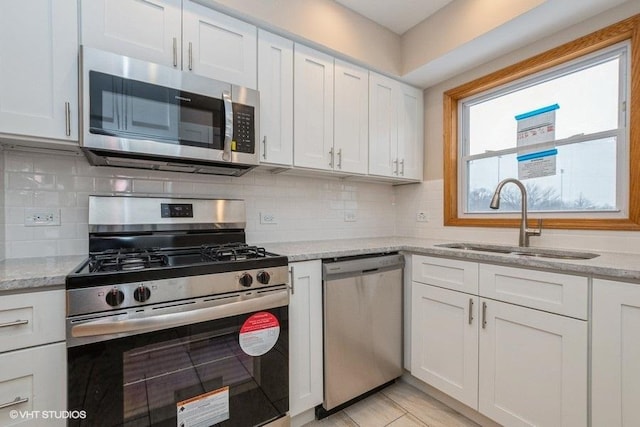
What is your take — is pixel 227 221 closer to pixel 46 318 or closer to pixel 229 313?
pixel 229 313

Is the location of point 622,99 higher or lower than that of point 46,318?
higher

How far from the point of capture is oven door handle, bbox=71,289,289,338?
101 cm

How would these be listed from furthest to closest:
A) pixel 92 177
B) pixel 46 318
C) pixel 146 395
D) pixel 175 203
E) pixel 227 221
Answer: pixel 227 221
pixel 175 203
pixel 92 177
pixel 146 395
pixel 46 318

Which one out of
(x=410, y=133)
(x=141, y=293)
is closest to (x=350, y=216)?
(x=410, y=133)

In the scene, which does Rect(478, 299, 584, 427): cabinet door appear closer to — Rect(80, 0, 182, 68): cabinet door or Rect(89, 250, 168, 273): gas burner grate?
Rect(89, 250, 168, 273): gas burner grate

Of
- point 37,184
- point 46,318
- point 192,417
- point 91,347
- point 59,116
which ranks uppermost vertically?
point 59,116

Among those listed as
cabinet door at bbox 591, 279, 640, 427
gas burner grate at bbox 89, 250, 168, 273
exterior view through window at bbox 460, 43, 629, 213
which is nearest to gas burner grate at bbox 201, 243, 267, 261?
gas burner grate at bbox 89, 250, 168, 273

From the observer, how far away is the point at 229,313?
1.26m

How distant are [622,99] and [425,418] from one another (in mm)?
2145

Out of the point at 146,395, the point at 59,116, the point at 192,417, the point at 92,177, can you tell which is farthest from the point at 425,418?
the point at 59,116

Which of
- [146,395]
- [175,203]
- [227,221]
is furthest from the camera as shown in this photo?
[227,221]

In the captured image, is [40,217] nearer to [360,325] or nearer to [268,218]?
[268,218]

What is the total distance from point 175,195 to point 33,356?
0.97m

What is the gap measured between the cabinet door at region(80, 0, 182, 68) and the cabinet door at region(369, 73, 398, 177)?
4.51 feet
